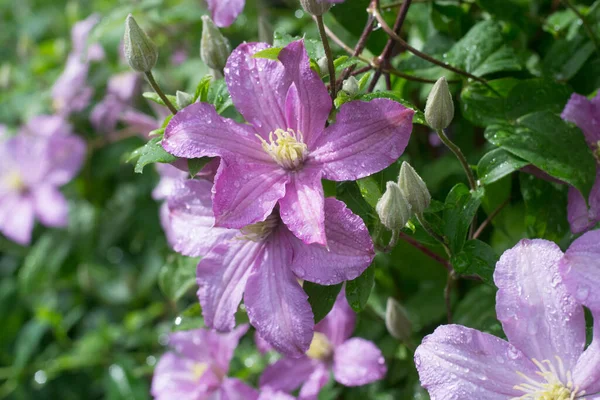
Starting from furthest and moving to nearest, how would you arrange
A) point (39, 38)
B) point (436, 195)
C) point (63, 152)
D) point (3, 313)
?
1. point (39, 38)
2. point (3, 313)
3. point (63, 152)
4. point (436, 195)

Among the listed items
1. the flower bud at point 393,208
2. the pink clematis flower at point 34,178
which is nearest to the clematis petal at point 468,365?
the flower bud at point 393,208

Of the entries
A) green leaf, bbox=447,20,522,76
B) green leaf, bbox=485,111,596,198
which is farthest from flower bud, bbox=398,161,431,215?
green leaf, bbox=447,20,522,76

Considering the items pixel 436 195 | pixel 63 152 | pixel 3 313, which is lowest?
pixel 3 313

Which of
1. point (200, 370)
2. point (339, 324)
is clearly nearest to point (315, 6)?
point (339, 324)

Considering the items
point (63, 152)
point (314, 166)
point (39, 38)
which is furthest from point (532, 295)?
point (39, 38)

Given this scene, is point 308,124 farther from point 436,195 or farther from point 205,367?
point 205,367

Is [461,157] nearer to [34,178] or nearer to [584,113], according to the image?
[584,113]

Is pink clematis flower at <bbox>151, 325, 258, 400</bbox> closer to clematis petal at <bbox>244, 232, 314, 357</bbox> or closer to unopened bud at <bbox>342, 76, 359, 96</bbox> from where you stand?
clematis petal at <bbox>244, 232, 314, 357</bbox>
